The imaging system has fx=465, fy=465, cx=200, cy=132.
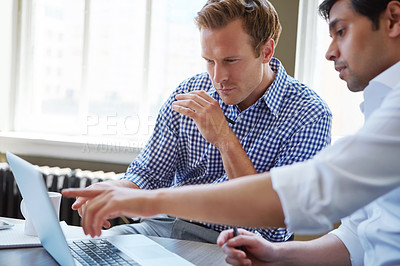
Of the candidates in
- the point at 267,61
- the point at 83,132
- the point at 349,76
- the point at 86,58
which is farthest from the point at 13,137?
the point at 349,76

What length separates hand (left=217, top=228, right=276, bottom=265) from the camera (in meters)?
1.07

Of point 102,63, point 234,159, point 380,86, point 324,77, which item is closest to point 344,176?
point 380,86

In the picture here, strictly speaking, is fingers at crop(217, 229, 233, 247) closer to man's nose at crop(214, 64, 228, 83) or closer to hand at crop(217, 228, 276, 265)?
hand at crop(217, 228, 276, 265)

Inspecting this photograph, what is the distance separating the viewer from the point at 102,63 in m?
3.32

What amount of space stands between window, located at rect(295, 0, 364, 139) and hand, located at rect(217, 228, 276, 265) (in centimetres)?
191

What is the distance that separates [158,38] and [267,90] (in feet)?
5.22

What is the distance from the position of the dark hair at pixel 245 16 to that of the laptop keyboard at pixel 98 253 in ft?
3.15

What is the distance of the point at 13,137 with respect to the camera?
316cm

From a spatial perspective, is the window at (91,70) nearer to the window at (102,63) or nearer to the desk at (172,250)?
the window at (102,63)

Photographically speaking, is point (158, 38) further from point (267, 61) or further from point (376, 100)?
point (376, 100)

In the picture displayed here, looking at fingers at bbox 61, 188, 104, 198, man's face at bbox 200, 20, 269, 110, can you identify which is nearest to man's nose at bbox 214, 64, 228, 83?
man's face at bbox 200, 20, 269, 110

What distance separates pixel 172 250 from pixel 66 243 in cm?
37

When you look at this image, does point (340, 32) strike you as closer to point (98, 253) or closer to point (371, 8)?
point (371, 8)

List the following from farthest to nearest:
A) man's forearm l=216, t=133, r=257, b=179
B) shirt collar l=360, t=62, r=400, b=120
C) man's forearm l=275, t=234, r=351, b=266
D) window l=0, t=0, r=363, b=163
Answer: window l=0, t=0, r=363, b=163 → man's forearm l=216, t=133, r=257, b=179 → man's forearm l=275, t=234, r=351, b=266 → shirt collar l=360, t=62, r=400, b=120
